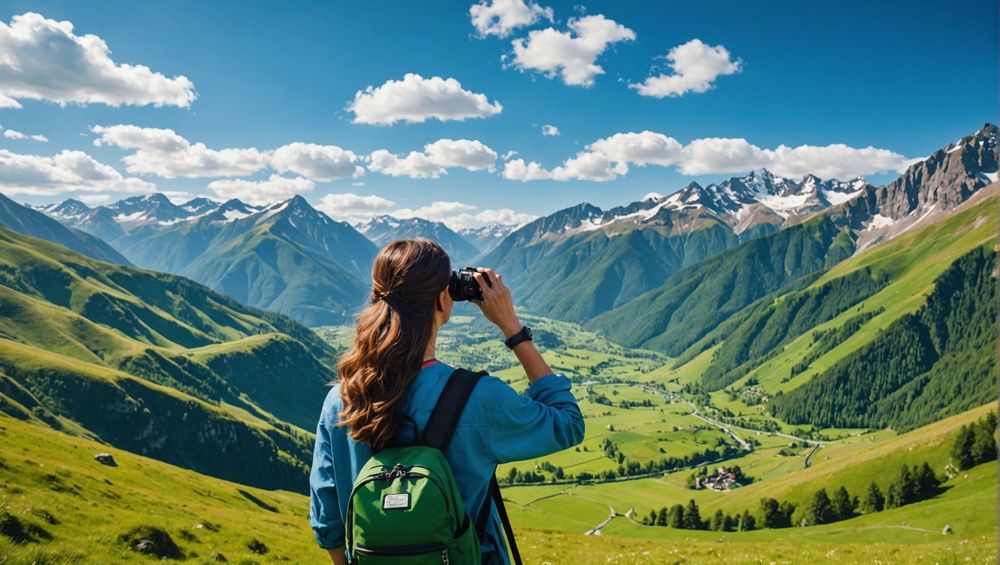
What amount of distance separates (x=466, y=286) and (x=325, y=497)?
2.44m

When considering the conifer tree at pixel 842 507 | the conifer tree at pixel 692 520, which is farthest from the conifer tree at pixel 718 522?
the conifer tree at pixel 842 507

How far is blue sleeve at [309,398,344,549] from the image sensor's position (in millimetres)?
5305

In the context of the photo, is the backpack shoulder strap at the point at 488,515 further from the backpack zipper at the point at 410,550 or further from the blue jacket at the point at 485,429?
the backpack zipper at the point at 410,550

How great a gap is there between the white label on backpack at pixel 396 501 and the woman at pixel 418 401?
474 millimetres

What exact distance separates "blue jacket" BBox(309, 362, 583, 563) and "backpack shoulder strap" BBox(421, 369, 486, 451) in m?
0.06

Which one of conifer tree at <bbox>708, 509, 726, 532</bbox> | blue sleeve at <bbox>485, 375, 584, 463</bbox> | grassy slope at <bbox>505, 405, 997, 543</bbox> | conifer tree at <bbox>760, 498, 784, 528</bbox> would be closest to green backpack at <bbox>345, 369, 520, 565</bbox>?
blue sleeve at <bbox>485, 375, 584, 463</bbox>

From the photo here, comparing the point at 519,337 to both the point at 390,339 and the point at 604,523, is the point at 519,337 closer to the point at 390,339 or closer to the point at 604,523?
the point at 390,339

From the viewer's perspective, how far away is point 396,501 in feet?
13.6

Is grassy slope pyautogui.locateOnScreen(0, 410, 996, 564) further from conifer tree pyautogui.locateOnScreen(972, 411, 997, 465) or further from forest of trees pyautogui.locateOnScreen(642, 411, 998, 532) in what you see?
conifer tree pyautogui.locateOnScreen(972, 411, 997, 465)

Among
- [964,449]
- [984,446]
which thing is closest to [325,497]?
[984,446]

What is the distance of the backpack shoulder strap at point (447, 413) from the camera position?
14.6 ft

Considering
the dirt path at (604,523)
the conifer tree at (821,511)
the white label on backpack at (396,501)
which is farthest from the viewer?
the dirt path at (604,523)

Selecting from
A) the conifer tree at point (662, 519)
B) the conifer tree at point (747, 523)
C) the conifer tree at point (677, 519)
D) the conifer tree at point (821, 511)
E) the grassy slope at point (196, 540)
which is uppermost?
the grassy slope at point (196, 540)

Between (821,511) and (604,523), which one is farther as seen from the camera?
(604,523)
